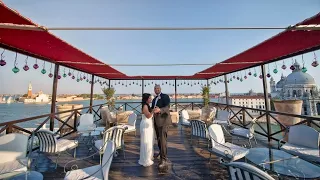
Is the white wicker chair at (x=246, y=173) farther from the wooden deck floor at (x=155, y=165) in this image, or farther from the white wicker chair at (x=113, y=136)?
the white wicker chair at (x=113, y=136)

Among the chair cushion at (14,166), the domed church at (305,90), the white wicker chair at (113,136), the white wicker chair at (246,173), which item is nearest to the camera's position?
the white wicker chair at (246,173)

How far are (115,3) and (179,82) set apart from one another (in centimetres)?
751

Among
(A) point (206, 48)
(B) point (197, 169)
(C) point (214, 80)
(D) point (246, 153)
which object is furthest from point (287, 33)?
(C) point (214, 80)

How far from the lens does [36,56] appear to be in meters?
4.26

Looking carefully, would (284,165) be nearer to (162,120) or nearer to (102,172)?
(162,120)

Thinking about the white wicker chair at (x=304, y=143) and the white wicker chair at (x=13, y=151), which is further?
the white wicker chair at (x=304, y=143)

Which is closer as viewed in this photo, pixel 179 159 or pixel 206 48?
pixel 179 159

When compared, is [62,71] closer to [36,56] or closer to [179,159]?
[36,56]

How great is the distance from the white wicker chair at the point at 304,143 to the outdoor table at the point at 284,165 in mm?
591

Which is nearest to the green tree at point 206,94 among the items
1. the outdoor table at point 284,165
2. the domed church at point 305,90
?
the outdoor table at point 284,165

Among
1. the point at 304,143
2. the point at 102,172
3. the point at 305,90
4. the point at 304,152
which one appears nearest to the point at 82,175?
the point at 102,172

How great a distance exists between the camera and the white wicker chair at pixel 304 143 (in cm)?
269

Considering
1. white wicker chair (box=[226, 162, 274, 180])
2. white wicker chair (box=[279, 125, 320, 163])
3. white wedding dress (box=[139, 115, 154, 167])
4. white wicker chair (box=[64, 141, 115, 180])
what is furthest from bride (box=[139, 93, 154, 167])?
white wicker chair (box=[279, 125, 320, 163])

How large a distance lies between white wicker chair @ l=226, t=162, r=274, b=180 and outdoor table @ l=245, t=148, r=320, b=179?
2.00 feet
